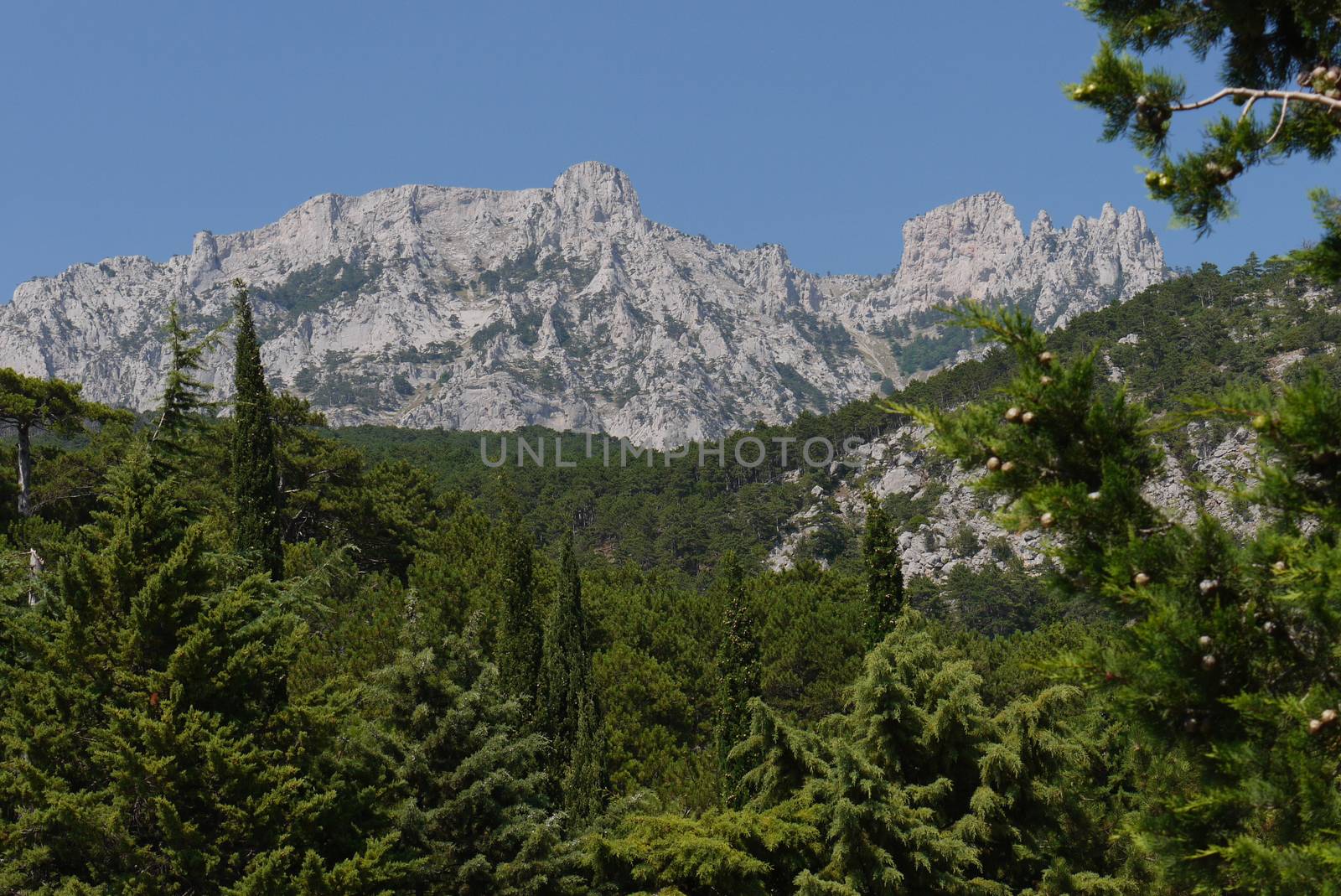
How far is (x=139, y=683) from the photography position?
39.9 ft

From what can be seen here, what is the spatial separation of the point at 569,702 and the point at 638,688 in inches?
226

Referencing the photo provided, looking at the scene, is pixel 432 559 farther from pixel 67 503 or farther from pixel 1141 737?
pixel 1141 737

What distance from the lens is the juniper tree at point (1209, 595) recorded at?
419 centimetres

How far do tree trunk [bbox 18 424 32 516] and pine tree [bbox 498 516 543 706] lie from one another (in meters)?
14.2

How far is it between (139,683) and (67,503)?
24413 millimetres

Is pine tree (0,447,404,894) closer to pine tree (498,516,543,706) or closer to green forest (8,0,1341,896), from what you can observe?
green forest (8,0,1341,896)

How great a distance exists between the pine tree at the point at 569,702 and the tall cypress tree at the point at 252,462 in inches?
261

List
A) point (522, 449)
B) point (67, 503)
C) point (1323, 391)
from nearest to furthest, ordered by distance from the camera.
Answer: point (1323, 391) → point (67, 503) → point (522, 449)

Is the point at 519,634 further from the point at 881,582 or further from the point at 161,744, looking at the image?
the point at 161,744

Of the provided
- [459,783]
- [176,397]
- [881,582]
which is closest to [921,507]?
[881,582]

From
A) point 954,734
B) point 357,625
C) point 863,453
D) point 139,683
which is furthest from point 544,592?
point 863,453

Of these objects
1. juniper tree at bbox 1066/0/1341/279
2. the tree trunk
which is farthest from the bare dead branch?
the tree trunk

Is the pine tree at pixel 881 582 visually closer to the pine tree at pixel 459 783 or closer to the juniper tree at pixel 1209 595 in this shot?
the pine tree at pixel 459 783

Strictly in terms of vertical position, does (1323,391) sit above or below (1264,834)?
above
